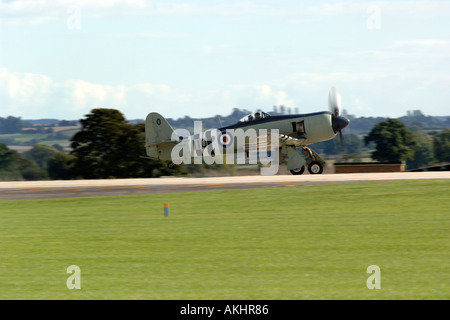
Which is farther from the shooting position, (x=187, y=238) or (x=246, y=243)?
(x=187, y=238)

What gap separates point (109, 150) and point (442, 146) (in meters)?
49.1

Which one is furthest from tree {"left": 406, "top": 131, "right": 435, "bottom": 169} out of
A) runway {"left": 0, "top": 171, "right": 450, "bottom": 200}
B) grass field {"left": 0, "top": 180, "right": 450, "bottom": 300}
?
grass field {"left": 0, "top": 180, "right": 450, "bottom": 300}

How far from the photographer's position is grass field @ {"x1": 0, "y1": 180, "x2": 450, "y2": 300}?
8164 mm

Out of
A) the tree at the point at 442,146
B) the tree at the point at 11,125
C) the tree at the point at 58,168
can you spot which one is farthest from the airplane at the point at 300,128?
the tree at the point at 11,125

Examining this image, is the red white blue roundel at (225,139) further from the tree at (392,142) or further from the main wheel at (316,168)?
the tree at (392,142)

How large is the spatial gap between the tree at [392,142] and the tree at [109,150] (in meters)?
24.6

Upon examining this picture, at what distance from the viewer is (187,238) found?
1266 centimetres

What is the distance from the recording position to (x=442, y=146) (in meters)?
76.8

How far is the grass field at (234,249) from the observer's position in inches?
321

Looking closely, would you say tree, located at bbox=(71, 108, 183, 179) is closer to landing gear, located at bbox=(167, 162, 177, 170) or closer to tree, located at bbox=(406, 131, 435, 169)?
landing gear, located at bbox=(167, 162, 177, 170)

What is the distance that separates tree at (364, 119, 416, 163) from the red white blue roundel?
28824 mm
